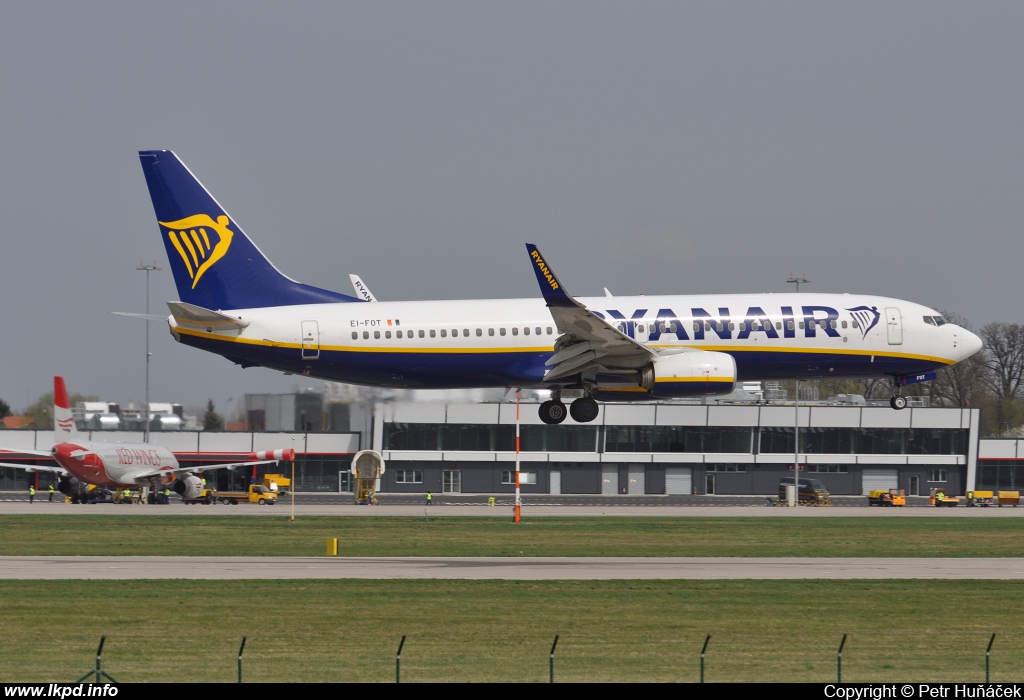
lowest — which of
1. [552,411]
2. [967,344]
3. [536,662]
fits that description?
[536,662]

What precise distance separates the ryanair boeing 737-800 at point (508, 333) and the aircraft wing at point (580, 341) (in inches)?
3.1

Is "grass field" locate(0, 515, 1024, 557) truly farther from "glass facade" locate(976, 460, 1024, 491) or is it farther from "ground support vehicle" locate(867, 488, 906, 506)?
"glass facade" locate(976, 460, 1024, 491)

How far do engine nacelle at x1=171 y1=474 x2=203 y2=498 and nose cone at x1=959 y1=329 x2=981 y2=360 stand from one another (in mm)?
52656

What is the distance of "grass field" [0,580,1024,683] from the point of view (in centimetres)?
2370

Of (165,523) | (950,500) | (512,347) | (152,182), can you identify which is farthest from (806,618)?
(950,500)

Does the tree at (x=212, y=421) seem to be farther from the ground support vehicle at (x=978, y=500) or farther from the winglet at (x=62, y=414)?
the ground support vehicle at (x=978, y=500)

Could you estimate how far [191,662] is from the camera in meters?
24.5

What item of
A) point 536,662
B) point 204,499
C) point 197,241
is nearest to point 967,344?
point 197,241

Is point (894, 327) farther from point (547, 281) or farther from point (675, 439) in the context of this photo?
point (675, 439)

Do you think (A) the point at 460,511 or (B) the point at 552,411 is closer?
(B) the point at 552,411

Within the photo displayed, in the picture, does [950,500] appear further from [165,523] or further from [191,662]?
[191,662]

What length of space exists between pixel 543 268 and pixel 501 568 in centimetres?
1210

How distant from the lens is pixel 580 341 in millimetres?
50625

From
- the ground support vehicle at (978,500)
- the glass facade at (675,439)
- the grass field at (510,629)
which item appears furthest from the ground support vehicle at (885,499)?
the grass field at (510,629)
